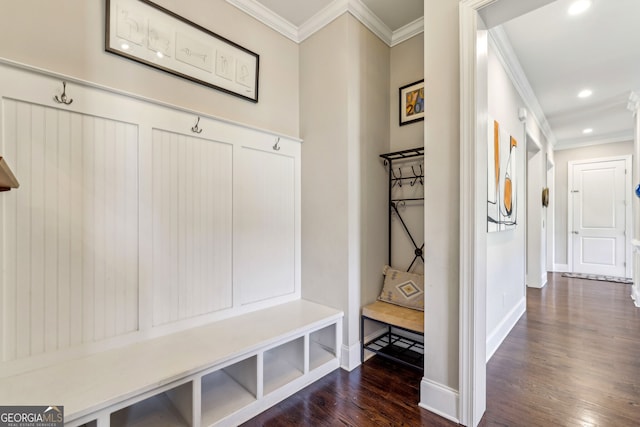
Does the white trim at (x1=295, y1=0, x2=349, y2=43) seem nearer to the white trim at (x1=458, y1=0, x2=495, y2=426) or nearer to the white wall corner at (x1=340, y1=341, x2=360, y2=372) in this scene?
the white trim at (x1=458, y1=0, x2=495, y2=426)

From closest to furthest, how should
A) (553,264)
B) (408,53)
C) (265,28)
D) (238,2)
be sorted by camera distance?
(238,2)
(265,28)
(408,53)
(553,264)

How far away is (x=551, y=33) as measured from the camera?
2426 mm

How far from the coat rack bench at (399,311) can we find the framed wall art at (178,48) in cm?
132

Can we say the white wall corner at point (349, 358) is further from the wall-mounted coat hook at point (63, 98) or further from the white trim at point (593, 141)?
the white trim at point (593, 141)

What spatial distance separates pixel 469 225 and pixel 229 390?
66.7 inches

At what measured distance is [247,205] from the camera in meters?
2.11

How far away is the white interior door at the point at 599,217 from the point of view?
508cm

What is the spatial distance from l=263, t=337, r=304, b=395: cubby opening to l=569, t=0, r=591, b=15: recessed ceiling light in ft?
10.4

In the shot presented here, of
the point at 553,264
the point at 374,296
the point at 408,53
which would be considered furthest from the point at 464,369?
the point at 553,264

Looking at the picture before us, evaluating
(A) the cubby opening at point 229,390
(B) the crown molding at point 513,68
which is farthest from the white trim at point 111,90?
(B) the crown molding at point 513,68

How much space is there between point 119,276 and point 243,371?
914mm

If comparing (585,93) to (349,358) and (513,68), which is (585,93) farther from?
(349,358)

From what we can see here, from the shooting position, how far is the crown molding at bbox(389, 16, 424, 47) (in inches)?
92.4

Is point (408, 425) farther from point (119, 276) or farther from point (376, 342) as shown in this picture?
point (119, 276)
